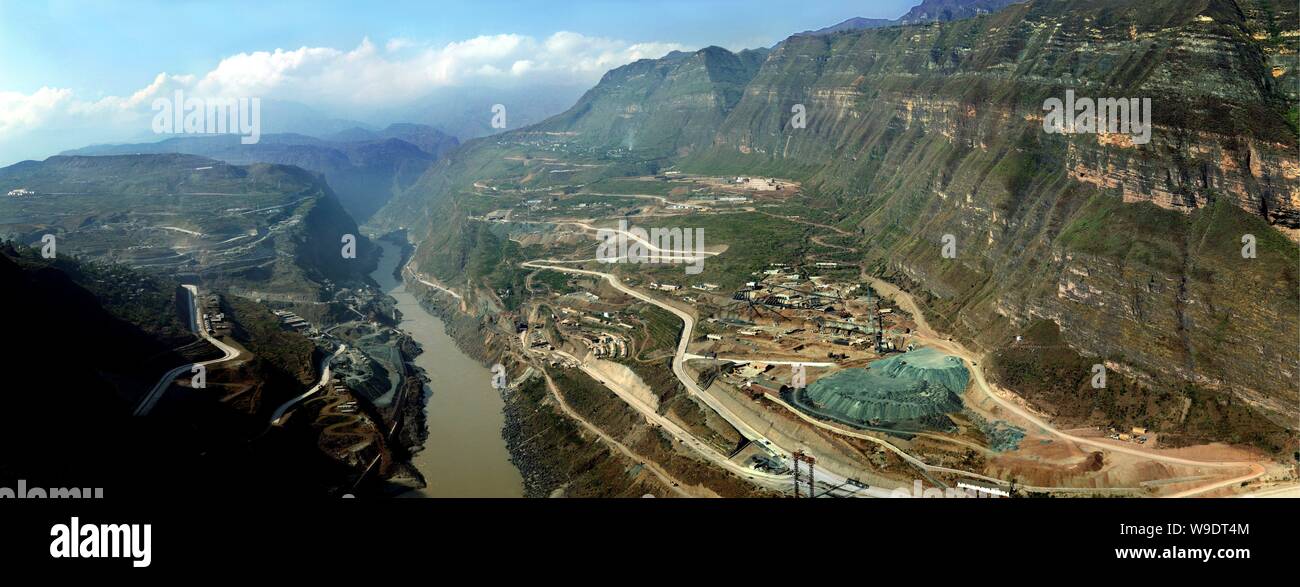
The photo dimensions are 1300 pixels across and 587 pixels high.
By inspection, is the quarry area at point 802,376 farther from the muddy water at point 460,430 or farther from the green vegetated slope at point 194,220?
the green vegetated slope at point 194,220

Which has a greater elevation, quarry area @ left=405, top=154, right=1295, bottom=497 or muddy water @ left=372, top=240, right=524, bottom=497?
quarry area @ left=405, top=154, right=1295, bottom=497

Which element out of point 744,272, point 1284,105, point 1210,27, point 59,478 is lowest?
point 59,478

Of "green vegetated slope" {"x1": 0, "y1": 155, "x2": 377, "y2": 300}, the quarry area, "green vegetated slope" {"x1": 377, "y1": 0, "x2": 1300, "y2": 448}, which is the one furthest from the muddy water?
"green vegetated slope" {"x1": 377, "y1": 0, "x2": 1300, "y2": 448}

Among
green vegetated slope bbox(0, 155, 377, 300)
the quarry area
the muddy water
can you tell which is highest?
green vegetated slope bbox(0, 155, 377, 300)

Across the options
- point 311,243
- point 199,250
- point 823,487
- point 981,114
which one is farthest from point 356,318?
point 981,114

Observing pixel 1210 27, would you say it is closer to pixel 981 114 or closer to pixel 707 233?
pixel 981 114

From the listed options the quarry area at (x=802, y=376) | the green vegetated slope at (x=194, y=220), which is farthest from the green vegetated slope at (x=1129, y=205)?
the green vegetated slope at (x=194, y=220)

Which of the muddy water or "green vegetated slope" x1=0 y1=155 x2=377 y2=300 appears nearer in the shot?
the muddy water

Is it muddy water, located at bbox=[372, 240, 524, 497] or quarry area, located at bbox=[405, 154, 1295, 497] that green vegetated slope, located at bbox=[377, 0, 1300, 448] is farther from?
muddy water, located at bbox=[372, 240, 524, 497]
